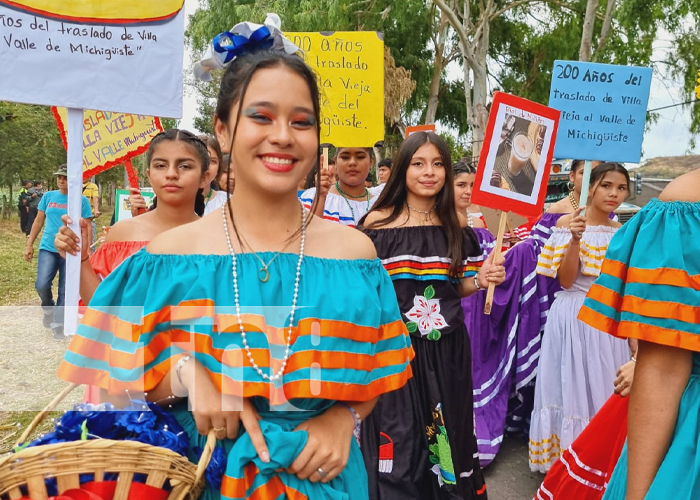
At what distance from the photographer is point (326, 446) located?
145cm

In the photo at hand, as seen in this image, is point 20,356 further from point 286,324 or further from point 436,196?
point 286,324

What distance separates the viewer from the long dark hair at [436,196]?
335 cm

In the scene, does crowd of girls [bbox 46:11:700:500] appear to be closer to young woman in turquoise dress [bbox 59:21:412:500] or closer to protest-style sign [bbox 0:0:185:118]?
young woman in turquoise dress [bbox 59:21:412:500]

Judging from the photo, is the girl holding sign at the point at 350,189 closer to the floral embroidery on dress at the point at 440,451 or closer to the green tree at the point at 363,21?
the floral embroidery on dress at the point at 440,451

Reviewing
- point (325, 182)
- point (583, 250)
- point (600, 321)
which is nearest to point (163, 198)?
point (325, 182)

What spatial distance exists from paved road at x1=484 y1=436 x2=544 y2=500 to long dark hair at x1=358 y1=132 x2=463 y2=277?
5.45 ft

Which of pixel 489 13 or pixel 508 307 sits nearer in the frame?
pixel 508 307

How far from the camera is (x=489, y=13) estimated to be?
1528 cm

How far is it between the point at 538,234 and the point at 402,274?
1984 millimetres

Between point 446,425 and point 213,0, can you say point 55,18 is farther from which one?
point 213,0

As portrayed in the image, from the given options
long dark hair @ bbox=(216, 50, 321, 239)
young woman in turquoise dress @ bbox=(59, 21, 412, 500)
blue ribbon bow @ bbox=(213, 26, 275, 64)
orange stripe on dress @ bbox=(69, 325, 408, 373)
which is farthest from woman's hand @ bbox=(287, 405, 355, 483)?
blue ribbon bow @ bbox=(213, 26, 275, 64)

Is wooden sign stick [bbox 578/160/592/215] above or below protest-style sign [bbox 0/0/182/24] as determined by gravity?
below

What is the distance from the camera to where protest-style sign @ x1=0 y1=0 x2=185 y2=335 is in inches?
103

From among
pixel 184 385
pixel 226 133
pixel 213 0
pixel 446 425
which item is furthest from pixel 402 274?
pixel 213 0
